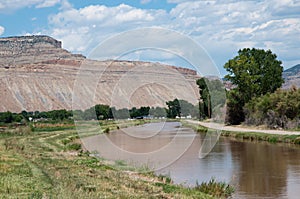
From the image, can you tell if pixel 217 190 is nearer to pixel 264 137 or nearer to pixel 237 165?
pixel 237 165

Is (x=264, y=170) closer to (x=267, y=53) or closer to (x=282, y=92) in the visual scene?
(x=282, y=92)

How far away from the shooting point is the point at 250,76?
66625 mm

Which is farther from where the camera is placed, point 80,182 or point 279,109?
point 279,109

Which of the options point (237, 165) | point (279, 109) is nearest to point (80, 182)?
point (237, 165)

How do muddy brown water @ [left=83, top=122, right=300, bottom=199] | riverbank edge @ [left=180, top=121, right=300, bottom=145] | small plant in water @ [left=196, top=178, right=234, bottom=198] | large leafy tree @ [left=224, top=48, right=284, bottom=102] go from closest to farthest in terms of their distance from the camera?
small plant in water @ [left=196, top=178, right=234, bottom=198]
muddy brown water @ [left=83, top=122, right=300, bottom=199]
riverbank edge @ [left=180, top=121, right=300, bottom=145]
large leafy tree @ [left=224, top=48, right=284, bottom=102]

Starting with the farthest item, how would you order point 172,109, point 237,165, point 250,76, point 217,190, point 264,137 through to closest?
point 250,76 → point 264,137 → point 172,109 → point 237,165 → point 217,190

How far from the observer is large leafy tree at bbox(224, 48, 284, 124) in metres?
67.2

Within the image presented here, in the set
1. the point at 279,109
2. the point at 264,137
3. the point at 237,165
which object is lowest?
the point at 237,165

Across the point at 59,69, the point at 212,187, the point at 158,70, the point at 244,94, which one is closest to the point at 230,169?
the point at 158,70

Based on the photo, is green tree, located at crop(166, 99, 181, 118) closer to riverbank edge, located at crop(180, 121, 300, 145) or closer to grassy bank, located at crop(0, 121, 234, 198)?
riverbank edge, located at crop(180, 121, 300, 145)

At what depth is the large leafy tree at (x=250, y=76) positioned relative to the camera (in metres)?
67.2

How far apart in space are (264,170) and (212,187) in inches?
315

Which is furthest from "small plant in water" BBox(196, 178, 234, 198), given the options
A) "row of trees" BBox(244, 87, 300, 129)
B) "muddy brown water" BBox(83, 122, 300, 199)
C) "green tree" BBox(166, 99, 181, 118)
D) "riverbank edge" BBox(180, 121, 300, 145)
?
"row of trees" BBox(244, 87, 300, 129)

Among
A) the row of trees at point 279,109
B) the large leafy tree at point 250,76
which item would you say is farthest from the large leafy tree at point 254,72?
the row of trees at point 279,109
